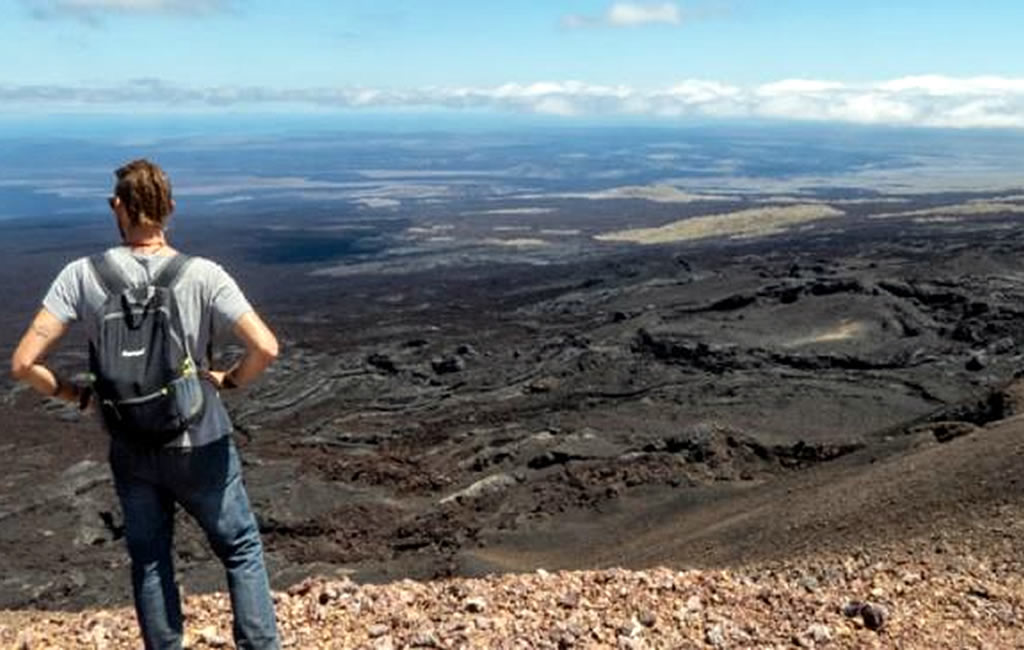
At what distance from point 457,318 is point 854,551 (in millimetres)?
26668

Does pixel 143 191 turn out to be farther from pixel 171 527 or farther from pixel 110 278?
pixel 171 527

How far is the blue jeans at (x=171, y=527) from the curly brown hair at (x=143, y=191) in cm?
81

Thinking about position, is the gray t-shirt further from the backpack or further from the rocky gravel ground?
the rocky gravel ground

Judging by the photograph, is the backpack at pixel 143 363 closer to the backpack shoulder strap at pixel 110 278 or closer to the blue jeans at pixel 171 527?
the backpack shoulder strap at pixel 110 278

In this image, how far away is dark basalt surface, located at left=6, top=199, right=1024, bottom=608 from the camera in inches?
607

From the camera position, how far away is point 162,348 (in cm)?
397

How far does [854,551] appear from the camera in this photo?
26.7 ft

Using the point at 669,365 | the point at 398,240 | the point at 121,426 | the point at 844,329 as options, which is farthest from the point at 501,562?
the point at 398,240

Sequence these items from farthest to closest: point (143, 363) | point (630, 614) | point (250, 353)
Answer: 1. point (630, 614)
2. point (250, 353)
3. point (143, 363)

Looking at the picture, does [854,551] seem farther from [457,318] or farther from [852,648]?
[457,318]

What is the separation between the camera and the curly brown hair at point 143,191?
4.02 metres

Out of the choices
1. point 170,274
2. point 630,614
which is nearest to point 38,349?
point 170,274

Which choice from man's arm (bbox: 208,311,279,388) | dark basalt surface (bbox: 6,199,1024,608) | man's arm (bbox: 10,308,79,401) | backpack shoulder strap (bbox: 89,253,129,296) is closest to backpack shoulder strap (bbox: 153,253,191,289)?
backpack shoulder strap (bbox: 89,253,129,296)

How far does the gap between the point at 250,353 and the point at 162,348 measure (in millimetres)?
301
